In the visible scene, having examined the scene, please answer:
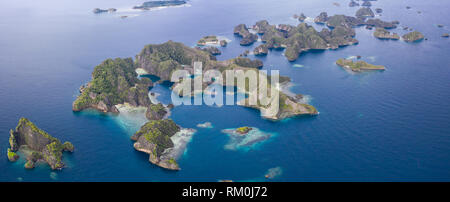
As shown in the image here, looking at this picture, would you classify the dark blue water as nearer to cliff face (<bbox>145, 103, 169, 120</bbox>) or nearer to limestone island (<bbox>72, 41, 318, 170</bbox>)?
limestone island (<bbox>72, 41, 318, 170</bbox>)

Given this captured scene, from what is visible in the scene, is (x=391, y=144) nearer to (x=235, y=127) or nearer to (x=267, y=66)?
(x=235, y=127)

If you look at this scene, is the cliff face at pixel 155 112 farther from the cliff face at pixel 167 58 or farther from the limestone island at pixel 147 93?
the cliff face at pixel 167 58

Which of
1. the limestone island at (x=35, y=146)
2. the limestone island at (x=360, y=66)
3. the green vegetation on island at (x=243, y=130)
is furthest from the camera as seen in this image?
the limestone island at (x=360, y=66)

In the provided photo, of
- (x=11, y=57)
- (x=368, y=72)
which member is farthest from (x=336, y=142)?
(x=11, y=57)

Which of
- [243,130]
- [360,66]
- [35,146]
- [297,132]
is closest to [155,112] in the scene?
[243,130]

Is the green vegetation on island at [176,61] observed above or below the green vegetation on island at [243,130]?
above

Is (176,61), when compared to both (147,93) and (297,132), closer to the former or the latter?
(147,93)

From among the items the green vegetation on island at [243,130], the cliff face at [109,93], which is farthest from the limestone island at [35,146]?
the green vegetation on island at [243,130]
